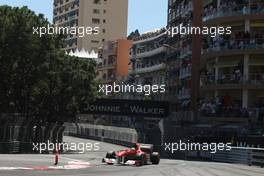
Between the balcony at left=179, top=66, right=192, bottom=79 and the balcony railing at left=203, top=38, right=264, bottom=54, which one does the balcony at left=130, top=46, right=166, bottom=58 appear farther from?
the balcony railing at left=203, top=38, right=264, bottom=54

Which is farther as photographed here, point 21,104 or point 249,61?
point 249,61

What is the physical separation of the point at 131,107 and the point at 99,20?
270 feet

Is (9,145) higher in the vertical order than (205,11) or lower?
lower

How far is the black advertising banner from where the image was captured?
65.9 m

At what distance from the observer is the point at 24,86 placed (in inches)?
2100

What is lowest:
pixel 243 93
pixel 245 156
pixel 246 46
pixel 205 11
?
pixel 245 156

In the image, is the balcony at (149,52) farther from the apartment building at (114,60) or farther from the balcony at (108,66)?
the balcony at (108,66)

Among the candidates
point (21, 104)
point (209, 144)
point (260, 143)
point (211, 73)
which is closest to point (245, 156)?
point (260, 143)

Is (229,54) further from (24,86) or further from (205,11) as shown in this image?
(24,86)

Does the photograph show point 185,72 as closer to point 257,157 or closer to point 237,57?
point 237,57

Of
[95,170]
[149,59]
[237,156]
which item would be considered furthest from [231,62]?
[149,59]

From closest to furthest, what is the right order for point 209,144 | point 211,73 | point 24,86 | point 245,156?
point 245,156
point 209,144
point 24,86
point 211,73

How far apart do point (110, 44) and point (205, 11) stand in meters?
65.5

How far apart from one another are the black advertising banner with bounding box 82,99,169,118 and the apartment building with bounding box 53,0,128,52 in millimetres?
78391
